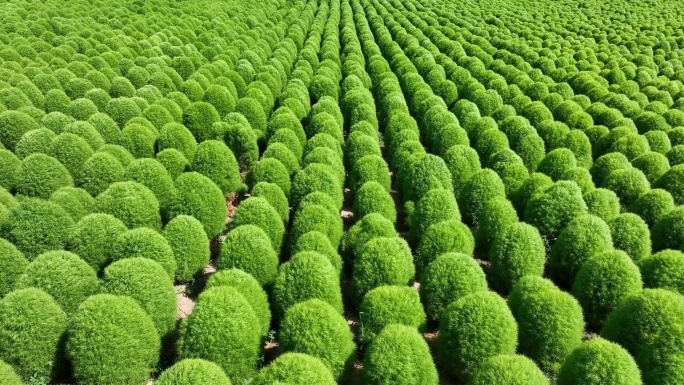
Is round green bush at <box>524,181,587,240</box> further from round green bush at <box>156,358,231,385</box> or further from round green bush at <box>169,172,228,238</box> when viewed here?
round green bush at <box>156,358,231,385</box>

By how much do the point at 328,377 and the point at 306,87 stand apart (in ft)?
52.4

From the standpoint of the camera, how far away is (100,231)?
9586 millimetres

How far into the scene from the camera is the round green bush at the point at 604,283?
8852mm

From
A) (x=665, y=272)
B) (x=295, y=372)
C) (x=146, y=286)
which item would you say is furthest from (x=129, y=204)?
(x=665, y=272)

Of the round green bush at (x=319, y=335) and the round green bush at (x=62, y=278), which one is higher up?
the round green bush at (x=319, y=335)

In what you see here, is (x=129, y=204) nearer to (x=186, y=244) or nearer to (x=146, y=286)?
(x=186, y=244)

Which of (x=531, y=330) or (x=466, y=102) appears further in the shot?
(x=466, y=102)

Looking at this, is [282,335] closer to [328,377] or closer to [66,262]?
[328,377]

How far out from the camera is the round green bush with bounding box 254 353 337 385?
6398 mm

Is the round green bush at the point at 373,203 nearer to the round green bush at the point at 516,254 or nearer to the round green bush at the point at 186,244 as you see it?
the round green bush at the point at 516,254

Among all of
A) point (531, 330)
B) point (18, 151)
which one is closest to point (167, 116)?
point (18, 151)

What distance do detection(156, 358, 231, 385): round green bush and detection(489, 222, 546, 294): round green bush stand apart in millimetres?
6318

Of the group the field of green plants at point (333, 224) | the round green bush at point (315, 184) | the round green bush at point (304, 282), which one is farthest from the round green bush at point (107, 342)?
the round green bush at point (315, 184)

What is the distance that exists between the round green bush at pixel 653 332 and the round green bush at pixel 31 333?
9.21m
